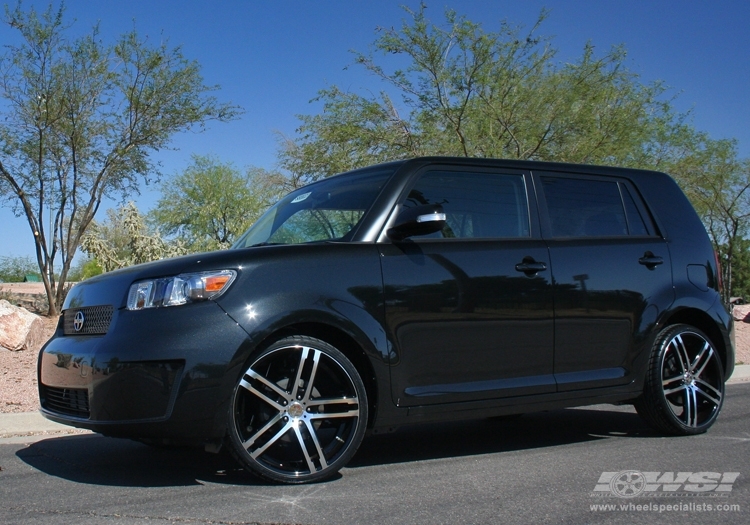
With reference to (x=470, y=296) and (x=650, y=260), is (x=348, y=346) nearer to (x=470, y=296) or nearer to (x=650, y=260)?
(x=470, y=296)

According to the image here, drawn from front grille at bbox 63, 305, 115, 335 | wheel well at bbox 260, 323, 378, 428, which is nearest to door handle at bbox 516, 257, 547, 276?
wheel well at bbox 260, 323, 378, 428

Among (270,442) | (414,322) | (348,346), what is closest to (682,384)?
(414,322)

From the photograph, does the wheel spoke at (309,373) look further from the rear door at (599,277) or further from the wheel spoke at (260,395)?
the rear door at (599,277)

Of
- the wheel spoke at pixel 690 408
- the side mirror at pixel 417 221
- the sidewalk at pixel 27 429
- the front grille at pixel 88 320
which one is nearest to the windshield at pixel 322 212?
the side mirror at pixel 417 221

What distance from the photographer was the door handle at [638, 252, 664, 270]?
18.7ft

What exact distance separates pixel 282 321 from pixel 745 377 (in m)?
9.13

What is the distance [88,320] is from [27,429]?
2.40 m

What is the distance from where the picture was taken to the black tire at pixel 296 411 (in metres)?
4.18

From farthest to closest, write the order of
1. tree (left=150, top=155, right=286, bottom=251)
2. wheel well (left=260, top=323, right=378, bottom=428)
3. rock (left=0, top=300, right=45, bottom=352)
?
tree (left=150, top=155, right=286, bottom=251) → rock (left=0, top=300, right=45, bottom=352) → wheel well (left=260, top=323, right=378, bottom=428)

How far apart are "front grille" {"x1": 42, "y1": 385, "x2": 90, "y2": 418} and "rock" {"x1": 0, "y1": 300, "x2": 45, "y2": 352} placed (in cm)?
762

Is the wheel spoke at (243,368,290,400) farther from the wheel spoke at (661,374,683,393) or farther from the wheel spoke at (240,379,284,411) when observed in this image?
the wheel spoke at (661,374,683,393)

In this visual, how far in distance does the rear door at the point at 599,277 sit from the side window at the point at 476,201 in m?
0.21

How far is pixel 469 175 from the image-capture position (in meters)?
5.31
